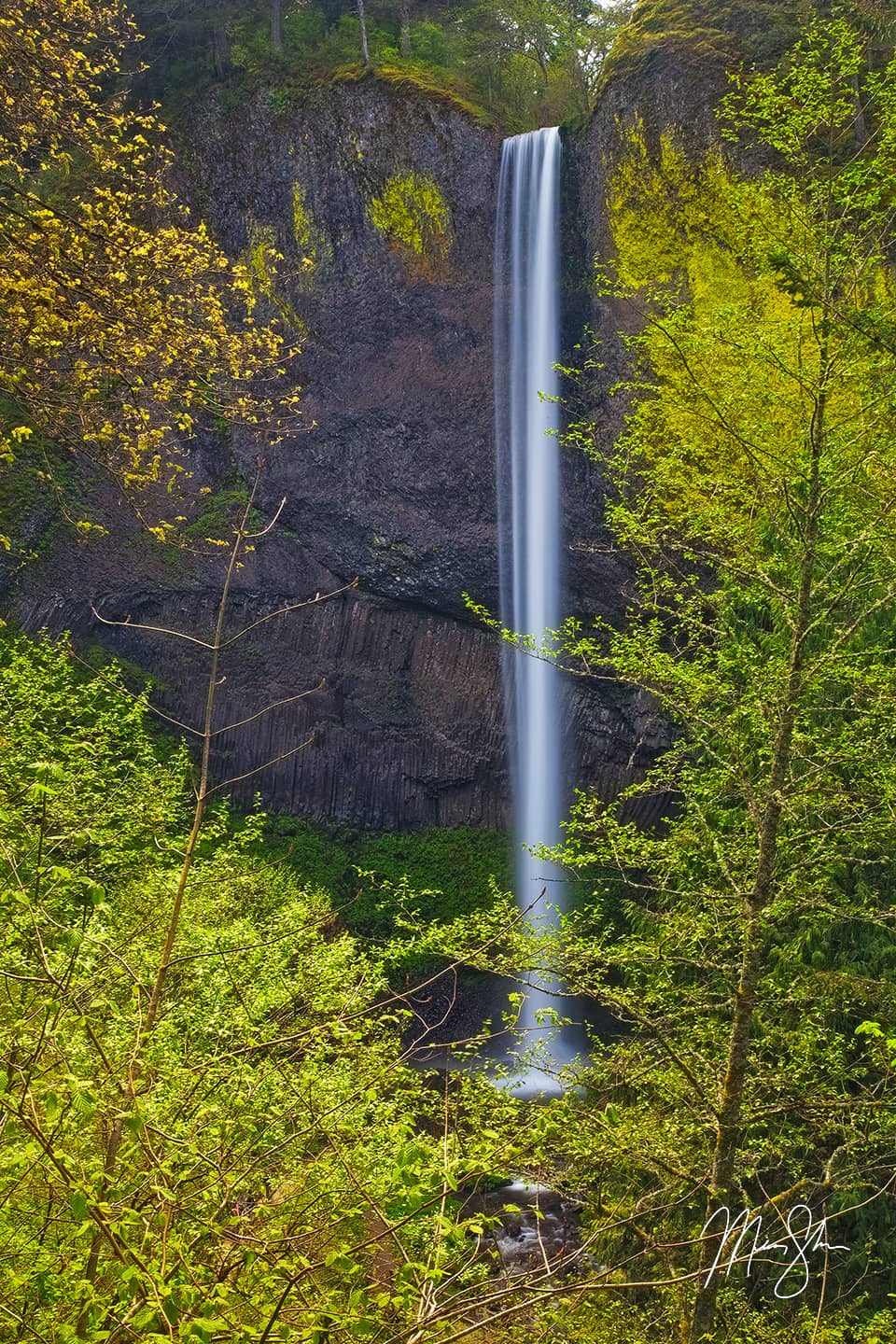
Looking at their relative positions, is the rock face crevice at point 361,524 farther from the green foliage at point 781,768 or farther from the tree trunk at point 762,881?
the tree trunk at point 762,881

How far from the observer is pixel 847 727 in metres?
5.91

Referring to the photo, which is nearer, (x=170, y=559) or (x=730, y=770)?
(x=730, y=770)

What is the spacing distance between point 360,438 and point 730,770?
16.2 metres

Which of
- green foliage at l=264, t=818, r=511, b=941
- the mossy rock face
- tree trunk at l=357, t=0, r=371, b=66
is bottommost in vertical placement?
green foliage at l=264, t=818, r=511, b=941

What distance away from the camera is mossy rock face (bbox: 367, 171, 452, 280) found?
19.8 metres

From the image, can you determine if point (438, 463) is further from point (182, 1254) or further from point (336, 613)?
point (182, 1254)

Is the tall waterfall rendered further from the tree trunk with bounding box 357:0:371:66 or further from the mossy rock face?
the tree trunk with bounding box 357:0:371:66

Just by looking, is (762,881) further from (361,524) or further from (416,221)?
(416,221)

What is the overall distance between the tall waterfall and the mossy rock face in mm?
1221

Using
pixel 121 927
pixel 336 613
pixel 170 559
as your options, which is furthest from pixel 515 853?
pixel 121 927

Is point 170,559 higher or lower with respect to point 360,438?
lower

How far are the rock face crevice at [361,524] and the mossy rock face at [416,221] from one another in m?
0.07

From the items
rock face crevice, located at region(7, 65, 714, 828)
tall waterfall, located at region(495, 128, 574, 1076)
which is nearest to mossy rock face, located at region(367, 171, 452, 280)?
rock face crevice, located at region(7, 65, 714, 828)

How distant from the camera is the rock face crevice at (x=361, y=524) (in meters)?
19.7
